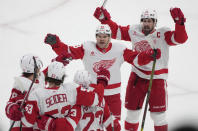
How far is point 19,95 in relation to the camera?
2328 mm

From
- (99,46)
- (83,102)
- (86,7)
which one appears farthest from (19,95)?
(86,7)

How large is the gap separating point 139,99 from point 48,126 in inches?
51.7

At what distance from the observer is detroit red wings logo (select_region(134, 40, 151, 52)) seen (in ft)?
10.3

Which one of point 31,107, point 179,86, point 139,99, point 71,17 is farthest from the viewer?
point 71,17

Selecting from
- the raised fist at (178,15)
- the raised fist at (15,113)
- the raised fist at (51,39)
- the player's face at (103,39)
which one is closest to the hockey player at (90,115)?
the raised fist at (15,113)

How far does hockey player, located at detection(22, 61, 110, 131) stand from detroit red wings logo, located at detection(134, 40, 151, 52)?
110cm

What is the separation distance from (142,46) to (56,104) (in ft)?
4.22

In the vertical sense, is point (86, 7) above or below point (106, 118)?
above

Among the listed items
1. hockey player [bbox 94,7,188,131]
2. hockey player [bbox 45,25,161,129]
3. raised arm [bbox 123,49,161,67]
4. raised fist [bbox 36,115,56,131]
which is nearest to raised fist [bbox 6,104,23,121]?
raised fist [bbox 36,115,56,131]

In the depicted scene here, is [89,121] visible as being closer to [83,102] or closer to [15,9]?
[83,102]

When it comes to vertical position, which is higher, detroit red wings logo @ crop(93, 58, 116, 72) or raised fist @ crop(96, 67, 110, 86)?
detroit red wings logo @ crop(93, 58, 116, 72)

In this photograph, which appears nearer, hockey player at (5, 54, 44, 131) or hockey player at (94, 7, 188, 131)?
hockey player at (5, 54, 44, 131)

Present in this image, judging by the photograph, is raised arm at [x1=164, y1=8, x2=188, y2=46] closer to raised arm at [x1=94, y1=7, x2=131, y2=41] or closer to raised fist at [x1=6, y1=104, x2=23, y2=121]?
raised arm at [x1=94, y1=7, x2=131, y2=41]

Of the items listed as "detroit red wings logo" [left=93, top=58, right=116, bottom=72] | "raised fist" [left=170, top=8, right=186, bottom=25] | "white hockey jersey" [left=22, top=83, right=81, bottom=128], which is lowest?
"white hockey jersey" [left=22, top=83, right=81, bottom=128]
